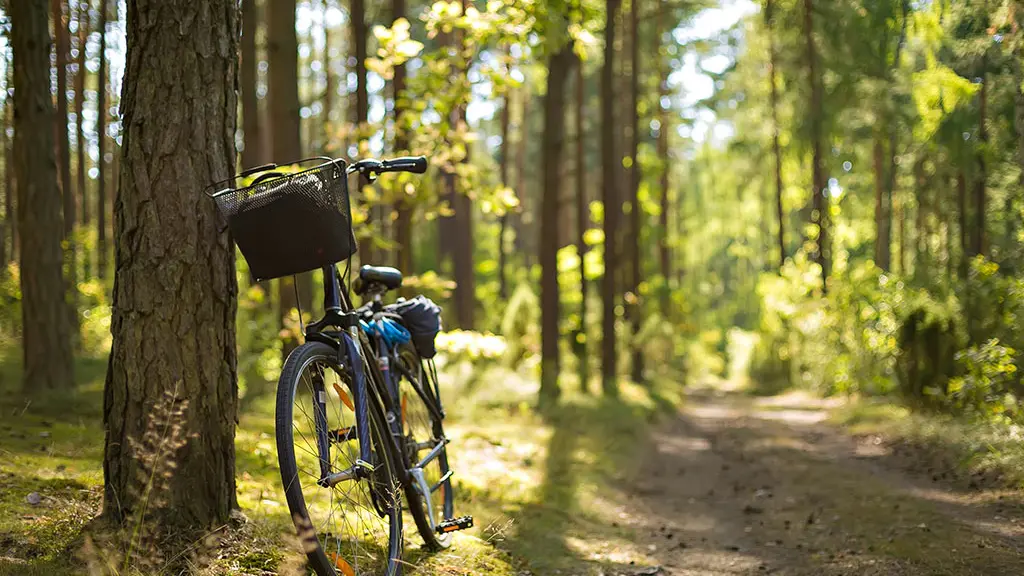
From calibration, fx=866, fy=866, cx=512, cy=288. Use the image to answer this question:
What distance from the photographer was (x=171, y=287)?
3.69 m

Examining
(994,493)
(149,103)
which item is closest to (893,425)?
(994,493)

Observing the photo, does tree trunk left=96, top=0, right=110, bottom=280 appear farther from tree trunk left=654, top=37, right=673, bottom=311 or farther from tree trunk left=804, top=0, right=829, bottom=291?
tree trunk left=804, top=0, right=829, bottom=291

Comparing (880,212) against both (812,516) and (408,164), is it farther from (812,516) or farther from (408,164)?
(408,164)

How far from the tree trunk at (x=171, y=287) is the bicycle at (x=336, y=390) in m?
0.24

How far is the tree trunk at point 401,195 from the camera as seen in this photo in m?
8.77

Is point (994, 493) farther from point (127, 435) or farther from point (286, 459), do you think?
point (127, 435)

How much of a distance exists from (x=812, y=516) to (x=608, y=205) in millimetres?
11643

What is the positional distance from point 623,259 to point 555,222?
29.2 feet

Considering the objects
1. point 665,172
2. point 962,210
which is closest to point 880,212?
point 665,172

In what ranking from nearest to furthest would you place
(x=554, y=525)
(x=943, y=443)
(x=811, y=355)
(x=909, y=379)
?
(x=554, y=525) < (x=943, y=443) < (x=909, y=379) < (x=811, y=355)

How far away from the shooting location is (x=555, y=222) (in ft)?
46.9

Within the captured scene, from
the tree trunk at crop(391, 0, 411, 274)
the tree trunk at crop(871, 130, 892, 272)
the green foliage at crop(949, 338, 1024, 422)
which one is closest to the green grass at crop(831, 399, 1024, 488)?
the green foliage at crop(949, 338, 1024, 422)

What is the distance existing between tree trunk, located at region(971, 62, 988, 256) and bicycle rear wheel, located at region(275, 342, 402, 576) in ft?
35.0

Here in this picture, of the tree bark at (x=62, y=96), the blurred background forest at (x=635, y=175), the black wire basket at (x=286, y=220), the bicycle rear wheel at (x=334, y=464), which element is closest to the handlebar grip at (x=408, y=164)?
the black wire basket at (x=286, y=220)
